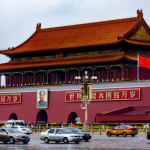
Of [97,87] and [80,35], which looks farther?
[80,35]

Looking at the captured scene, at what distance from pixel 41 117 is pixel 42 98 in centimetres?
335

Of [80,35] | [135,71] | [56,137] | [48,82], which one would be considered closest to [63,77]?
[48,82]

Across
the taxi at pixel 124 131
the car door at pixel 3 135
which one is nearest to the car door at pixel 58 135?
the car door at pixel 3 135

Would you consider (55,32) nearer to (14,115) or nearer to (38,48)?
(38,48)

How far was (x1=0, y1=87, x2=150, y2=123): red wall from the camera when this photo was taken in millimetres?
63344

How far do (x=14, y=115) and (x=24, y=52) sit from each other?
1067cm

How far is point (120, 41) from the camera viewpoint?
2606 inches

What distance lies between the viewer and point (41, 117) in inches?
2869

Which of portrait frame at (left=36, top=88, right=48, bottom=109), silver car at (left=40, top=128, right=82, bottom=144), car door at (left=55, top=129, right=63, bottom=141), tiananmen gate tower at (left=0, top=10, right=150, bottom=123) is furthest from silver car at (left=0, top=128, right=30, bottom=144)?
portrait frame at (left=36, top=88, right=48, bottom=109)

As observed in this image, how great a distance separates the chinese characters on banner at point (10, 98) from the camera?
74275 mm

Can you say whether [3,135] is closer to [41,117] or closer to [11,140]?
[11,140]

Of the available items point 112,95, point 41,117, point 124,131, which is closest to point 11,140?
point 124,131

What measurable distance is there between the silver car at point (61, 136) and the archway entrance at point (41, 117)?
1349 inches

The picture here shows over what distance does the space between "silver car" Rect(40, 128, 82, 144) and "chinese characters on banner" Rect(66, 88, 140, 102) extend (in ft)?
89.6
